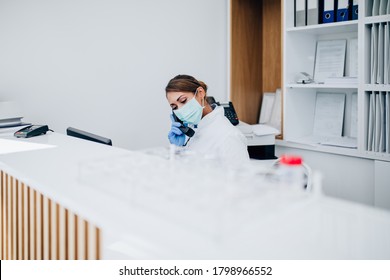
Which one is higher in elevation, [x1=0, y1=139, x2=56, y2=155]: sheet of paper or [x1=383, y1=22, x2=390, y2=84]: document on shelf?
[x1=383, y1=22, x2=390, y2=84]: document on shelf

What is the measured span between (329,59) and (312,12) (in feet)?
1.29

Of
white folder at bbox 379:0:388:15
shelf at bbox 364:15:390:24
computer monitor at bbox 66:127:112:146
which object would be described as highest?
white folder at bbox 379:0:388:15

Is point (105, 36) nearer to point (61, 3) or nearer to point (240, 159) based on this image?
point (61, 3)

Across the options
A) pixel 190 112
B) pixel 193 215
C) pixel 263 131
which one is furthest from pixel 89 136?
pixel 263 131

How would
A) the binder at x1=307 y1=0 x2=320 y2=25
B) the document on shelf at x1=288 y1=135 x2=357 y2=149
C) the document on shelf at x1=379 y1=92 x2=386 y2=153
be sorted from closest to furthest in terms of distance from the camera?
the document on shelf at x1=379 y1=92 x2=386 y2=153, the document on shelf at x1=288 y1=135 x2=357 y2=149, the binder at x1=307 y1=0 x2=320 y2=25

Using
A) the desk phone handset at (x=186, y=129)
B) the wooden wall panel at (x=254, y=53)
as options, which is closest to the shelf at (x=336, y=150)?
the wooden wall panel at (x=254, y=53)

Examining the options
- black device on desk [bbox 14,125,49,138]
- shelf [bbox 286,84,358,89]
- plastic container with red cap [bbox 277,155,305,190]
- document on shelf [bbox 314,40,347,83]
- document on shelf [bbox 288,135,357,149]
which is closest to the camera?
plastic container with red cap [bbox 277,155,305,190]

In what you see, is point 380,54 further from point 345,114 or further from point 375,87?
point 345,114

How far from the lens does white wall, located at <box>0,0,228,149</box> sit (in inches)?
101

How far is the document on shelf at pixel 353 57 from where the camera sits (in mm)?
3078

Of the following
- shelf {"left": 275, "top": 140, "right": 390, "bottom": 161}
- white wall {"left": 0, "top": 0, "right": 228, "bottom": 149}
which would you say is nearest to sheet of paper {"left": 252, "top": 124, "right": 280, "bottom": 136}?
shelf {"left": 275, "top": 140, "right": 390, "bottom": 161}

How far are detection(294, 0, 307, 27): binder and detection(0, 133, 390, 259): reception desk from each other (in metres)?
2.19

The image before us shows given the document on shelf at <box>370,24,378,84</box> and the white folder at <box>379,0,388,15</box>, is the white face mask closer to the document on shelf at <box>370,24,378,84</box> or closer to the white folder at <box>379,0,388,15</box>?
the document on shelf at <box>370,24,378,84</box>
